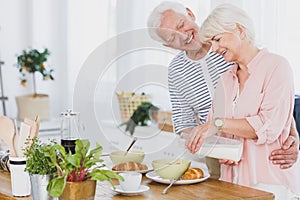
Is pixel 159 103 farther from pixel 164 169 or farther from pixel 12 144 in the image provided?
pixel 12 144

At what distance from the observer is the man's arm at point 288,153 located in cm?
262

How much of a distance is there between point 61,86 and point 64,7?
0.62 m

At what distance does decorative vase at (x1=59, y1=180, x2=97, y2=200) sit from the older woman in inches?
27.6

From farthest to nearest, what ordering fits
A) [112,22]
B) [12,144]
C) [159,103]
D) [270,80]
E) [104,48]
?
[112,22]
[159,103]
[270,80]
[104,48]
[12,144]

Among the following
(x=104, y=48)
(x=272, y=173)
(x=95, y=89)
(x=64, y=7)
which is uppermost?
(x=64, y=7)

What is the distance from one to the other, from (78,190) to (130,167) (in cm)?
52

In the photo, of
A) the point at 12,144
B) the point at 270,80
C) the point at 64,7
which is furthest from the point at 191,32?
Result: the point at 64,7

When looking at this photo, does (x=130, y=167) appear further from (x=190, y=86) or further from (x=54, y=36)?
(x=54, y=36)

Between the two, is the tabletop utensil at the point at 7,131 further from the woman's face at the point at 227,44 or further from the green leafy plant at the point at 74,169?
the woman's face at the point at 227,44

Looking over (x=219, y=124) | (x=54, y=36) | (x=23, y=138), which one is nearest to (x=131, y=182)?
(x=23, y=138)

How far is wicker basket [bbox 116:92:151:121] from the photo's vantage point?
2.48 metres

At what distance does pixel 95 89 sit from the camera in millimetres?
2396

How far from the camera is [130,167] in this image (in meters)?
2.37

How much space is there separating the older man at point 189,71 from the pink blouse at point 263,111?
51mm
